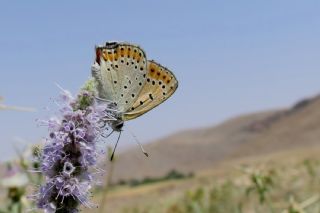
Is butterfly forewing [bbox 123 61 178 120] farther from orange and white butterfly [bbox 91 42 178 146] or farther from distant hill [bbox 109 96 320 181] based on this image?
distant hill [bbox 109 96 320 181]

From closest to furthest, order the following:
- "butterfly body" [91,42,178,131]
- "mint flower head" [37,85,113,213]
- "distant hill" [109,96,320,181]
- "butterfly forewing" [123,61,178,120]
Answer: "mint flower head" [37,85,113,213], "butterfly body" [91,42,178,131], "butterfly forewing" [123,61,178,120], "distant hill" [109,96,320,181]

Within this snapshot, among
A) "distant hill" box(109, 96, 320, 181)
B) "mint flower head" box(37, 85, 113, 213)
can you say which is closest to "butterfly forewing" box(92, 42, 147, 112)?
"mint flower head" box(37, 85, 113, 213)

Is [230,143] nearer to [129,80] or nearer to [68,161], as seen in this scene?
[129,80]

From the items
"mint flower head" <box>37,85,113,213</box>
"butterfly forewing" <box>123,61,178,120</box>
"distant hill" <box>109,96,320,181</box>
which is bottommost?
"mint flower head" <box>37,85,113,213</box>

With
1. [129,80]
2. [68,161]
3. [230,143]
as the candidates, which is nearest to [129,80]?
[129,80]

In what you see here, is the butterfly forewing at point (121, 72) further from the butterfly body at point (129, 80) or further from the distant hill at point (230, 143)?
the distant hill at point (230, 143)

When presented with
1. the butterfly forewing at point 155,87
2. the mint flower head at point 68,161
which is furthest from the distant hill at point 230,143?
the mint flower head at point 68,161

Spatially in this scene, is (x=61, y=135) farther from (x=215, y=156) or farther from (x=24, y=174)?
(x=215, y=156)
